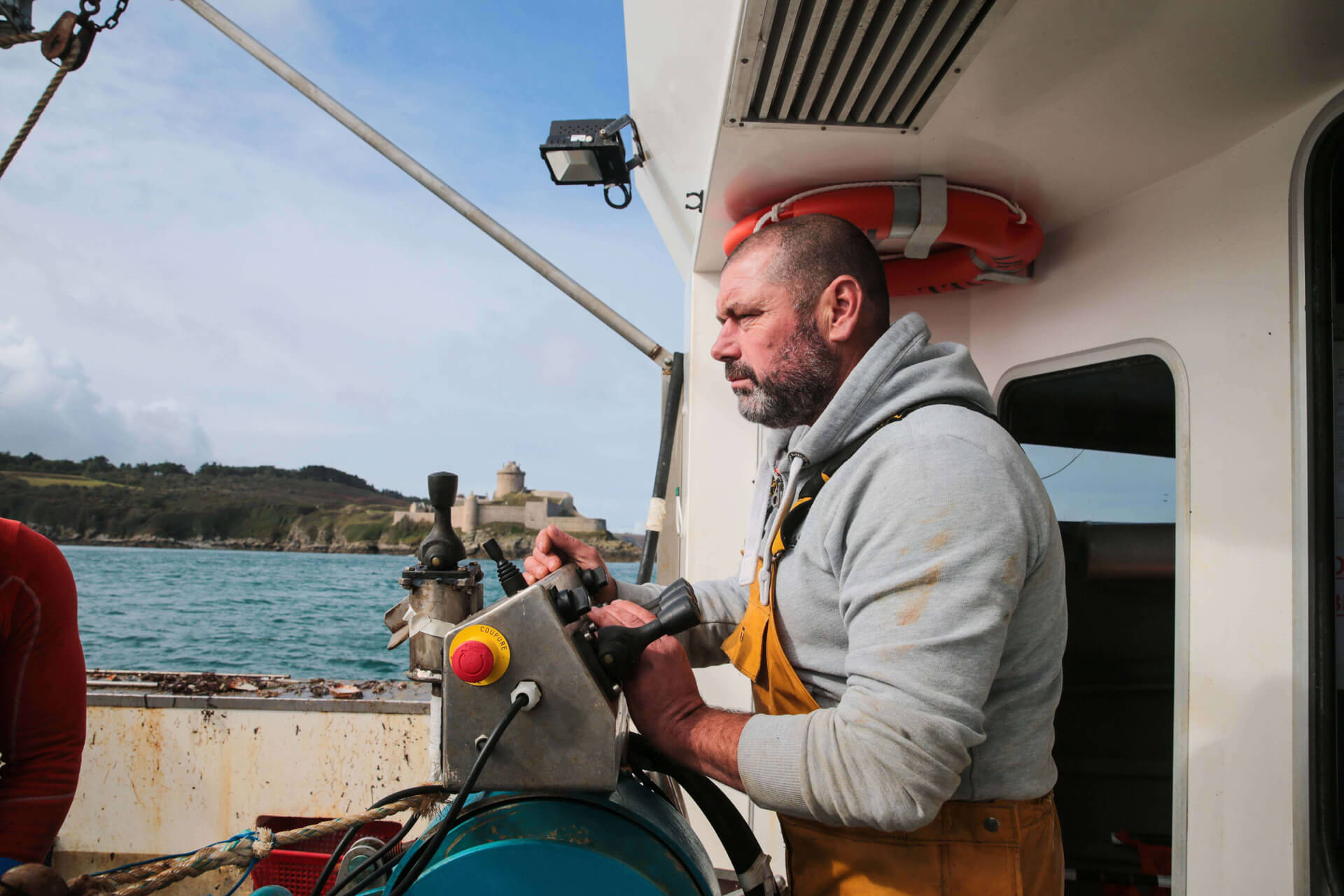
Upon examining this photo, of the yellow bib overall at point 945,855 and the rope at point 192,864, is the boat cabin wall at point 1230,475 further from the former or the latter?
Answer: the rope at point 192,864

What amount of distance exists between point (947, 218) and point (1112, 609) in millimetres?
1397

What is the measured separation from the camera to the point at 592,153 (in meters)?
2.54

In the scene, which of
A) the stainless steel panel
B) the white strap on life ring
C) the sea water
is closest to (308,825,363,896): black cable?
the stainless steel panel

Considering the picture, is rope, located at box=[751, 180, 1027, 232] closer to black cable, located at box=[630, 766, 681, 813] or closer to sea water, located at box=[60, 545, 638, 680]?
black cable, located at box=[630, 766, 681, 813]

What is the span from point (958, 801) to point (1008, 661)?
21cm

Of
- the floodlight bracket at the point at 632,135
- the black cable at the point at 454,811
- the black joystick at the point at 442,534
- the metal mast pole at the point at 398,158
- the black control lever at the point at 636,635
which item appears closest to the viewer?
the black cable at the point at 454,811

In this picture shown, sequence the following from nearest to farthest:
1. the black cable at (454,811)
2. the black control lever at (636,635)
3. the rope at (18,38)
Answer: the black cable at (454,811) < the black control lever at (636,635) < the rope at (18,38)

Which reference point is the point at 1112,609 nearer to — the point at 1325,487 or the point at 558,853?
the point at 1325,487

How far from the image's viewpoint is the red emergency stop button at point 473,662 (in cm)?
87

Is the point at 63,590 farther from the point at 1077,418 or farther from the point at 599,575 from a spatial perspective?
the point at 1077,418

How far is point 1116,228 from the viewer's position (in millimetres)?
2088

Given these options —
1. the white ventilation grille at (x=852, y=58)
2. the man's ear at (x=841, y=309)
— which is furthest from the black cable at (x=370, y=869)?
the white ventilation grille at (x=852, y=58)

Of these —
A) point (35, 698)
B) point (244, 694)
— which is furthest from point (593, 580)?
point (244, 694)

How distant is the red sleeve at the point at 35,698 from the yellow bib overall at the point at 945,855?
4.61 ft
